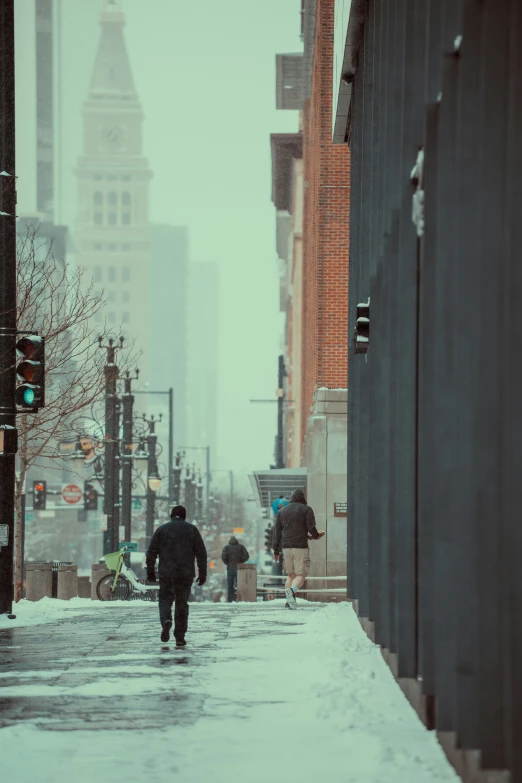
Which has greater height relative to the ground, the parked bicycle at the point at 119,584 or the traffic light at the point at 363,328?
the traffic light at the point at 363,328

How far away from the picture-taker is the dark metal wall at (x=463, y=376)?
227 inches

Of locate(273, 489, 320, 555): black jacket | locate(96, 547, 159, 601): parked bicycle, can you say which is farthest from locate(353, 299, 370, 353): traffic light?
locate(96, 547, 159, 601): parked bicycle

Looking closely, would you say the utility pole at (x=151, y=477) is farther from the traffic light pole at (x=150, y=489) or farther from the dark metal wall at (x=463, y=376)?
the dark metal wall at (x=463, y=376)

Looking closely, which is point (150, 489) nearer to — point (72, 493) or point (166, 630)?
point (72, 493)

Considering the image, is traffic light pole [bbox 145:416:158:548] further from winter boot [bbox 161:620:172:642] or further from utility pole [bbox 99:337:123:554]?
winter boot [bbox 161:620:172:642]

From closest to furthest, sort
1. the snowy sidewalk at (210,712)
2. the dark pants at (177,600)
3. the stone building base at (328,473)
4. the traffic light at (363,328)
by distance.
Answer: the snowy sidewalk at (210,712) → the dark pants at (177,600) → the traffic light at (363,328) → the stone building base at (328,473)

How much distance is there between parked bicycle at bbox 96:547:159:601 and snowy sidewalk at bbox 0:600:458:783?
10.5 meters

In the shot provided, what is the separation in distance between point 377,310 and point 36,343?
6.19 meters

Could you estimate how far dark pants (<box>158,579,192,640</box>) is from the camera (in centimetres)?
1438

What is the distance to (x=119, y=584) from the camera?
26922mm

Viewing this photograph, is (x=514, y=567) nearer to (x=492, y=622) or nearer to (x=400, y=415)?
(x=492, y=622)

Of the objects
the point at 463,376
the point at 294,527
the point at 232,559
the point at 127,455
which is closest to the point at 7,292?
the point at 294,527

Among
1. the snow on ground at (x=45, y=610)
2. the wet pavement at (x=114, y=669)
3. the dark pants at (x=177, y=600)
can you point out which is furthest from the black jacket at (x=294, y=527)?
the dark pants at (x=177, y=600)

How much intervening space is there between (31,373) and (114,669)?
6.39 metres
